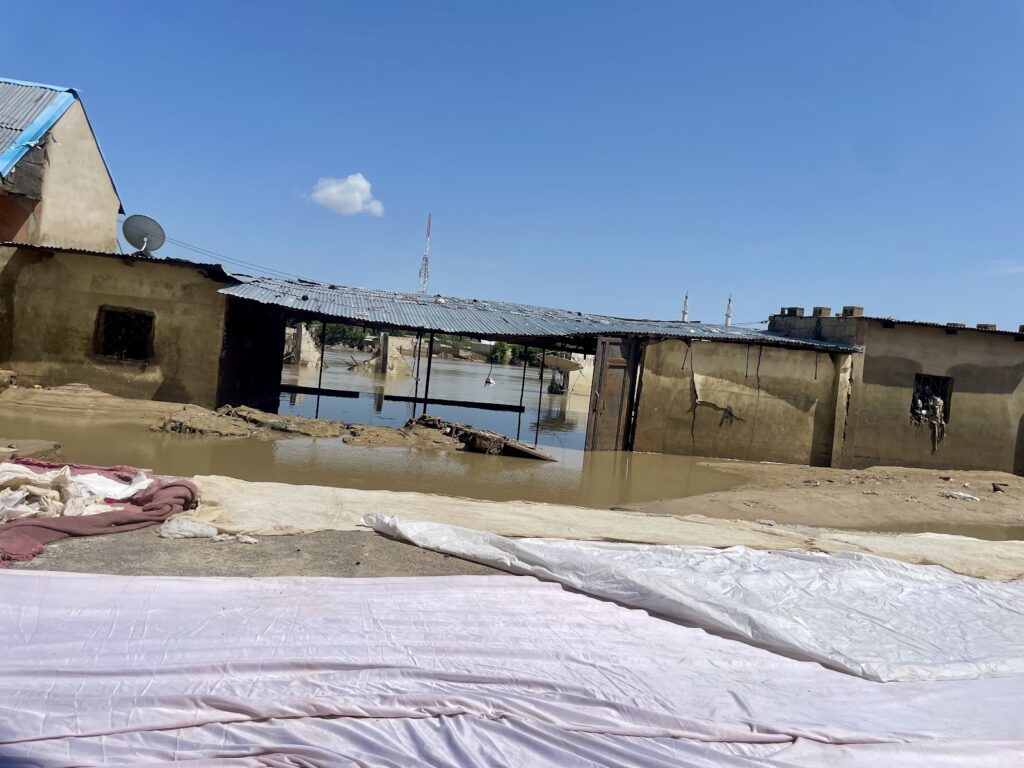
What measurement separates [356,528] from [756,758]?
349 cm

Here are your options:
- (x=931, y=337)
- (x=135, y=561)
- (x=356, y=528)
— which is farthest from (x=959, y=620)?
(x=931, y=337)

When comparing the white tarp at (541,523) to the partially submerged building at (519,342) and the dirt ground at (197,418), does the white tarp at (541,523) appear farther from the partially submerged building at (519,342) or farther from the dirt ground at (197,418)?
the partially submerged building at (519,342)

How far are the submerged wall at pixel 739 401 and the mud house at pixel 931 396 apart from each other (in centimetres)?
47

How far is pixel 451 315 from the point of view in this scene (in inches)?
579

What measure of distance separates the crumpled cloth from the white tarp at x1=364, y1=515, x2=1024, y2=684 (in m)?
1.45

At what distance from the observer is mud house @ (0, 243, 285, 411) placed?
510 inches

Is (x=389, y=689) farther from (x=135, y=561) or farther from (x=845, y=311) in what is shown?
(x=845, y=311)

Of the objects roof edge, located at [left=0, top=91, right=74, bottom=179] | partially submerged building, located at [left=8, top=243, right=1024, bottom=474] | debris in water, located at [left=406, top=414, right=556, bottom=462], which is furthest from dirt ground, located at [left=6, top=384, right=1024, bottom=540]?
roof edge, located at [left=0, top=91, right=74, bottom=179]

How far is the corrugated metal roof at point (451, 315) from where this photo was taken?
13500mm

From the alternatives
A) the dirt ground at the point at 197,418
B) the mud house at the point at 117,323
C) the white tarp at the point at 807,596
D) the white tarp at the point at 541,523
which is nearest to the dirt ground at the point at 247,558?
the white tarp at the point at 807,596

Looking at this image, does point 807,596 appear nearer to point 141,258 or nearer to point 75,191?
point 141,258

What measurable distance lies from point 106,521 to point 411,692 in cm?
300

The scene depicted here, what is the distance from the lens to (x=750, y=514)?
8844mm

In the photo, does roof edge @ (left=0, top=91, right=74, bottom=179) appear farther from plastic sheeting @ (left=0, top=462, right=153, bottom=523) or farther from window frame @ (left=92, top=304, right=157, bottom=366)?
plastic sheeting @ (left=0, top=462, right=153, bottom=523)
